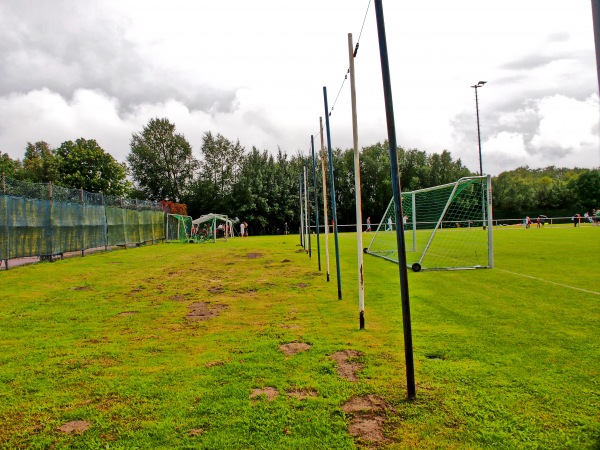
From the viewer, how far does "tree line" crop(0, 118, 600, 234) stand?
51.5 metres

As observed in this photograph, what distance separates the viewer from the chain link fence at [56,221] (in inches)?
501

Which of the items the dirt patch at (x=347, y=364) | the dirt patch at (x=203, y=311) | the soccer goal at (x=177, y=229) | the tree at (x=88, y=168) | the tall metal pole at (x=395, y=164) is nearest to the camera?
the tall metal pole at (x=395, y=164)

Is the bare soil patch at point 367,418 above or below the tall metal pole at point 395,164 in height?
below

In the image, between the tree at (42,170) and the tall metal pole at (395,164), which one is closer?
the tall metal pole at (395,164)

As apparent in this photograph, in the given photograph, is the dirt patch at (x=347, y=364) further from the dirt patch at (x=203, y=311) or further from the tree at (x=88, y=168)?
the tree at (x=88, y=168)

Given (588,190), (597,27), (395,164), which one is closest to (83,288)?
(395,164)

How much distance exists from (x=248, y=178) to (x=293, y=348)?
158 ft

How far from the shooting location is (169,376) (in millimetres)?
3949

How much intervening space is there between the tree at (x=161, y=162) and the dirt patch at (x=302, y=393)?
5698cm

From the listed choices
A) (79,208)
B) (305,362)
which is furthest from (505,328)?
(79,208)

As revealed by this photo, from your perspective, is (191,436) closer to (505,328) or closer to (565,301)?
(505,328)

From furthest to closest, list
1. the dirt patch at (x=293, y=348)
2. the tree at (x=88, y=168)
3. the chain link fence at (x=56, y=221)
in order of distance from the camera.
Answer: the tree at (x=88, y=168) → the chain link fence at (x=56, y=221) → the dirt patch at (x=293, y=348)

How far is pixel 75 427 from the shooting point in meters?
3.02

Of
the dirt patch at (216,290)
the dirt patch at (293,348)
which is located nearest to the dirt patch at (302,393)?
the dirt patch at (293,348)
